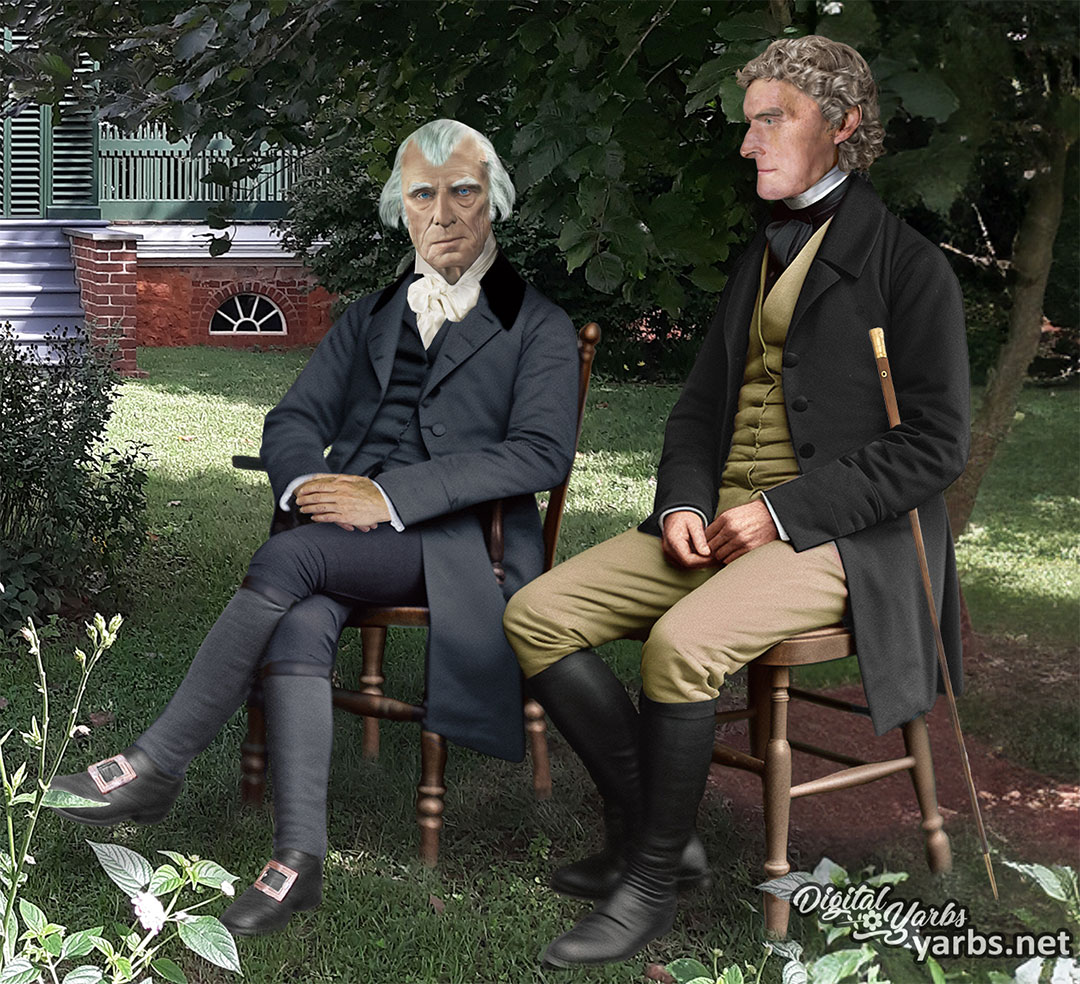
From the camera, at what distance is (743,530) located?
2.98m

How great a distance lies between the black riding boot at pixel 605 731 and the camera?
3021mm

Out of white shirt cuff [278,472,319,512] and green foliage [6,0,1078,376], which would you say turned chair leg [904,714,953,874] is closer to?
green foliage [6,0,1078,376]

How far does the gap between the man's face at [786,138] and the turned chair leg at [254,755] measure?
173 cm

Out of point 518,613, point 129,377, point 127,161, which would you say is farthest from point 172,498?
point 127,161

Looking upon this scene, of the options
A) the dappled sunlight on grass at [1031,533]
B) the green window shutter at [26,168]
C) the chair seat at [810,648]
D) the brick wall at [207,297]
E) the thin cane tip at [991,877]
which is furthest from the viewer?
the green window shutter at [26,168]

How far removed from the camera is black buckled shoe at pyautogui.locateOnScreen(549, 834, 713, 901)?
3.09m

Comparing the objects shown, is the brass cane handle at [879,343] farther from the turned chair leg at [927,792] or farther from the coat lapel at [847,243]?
the turned chair leg at [927,792]

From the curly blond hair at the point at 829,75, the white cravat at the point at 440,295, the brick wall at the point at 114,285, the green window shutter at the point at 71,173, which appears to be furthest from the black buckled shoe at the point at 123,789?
the green window shutter at the point at 71,173

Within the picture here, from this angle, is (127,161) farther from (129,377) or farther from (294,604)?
(294,604)

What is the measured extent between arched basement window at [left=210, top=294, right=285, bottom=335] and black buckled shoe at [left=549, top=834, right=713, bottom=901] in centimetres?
1057

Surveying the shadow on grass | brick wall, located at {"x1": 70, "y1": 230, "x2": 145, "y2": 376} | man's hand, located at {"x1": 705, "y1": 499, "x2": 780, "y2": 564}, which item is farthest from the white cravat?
brick wall, located at {"x1": 70, "y1": 230, "x2": 145, "y2": 376}

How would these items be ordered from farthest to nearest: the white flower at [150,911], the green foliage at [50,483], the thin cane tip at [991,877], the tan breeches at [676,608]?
the green foliage at [50,483], the thin cane tip at [991,877], the tan breeches at [676,608], the white flower at [150,911]

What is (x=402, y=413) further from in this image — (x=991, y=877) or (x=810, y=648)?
(x=991, y=877)

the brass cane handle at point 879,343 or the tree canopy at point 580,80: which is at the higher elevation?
the tree canopy at point 580,80
